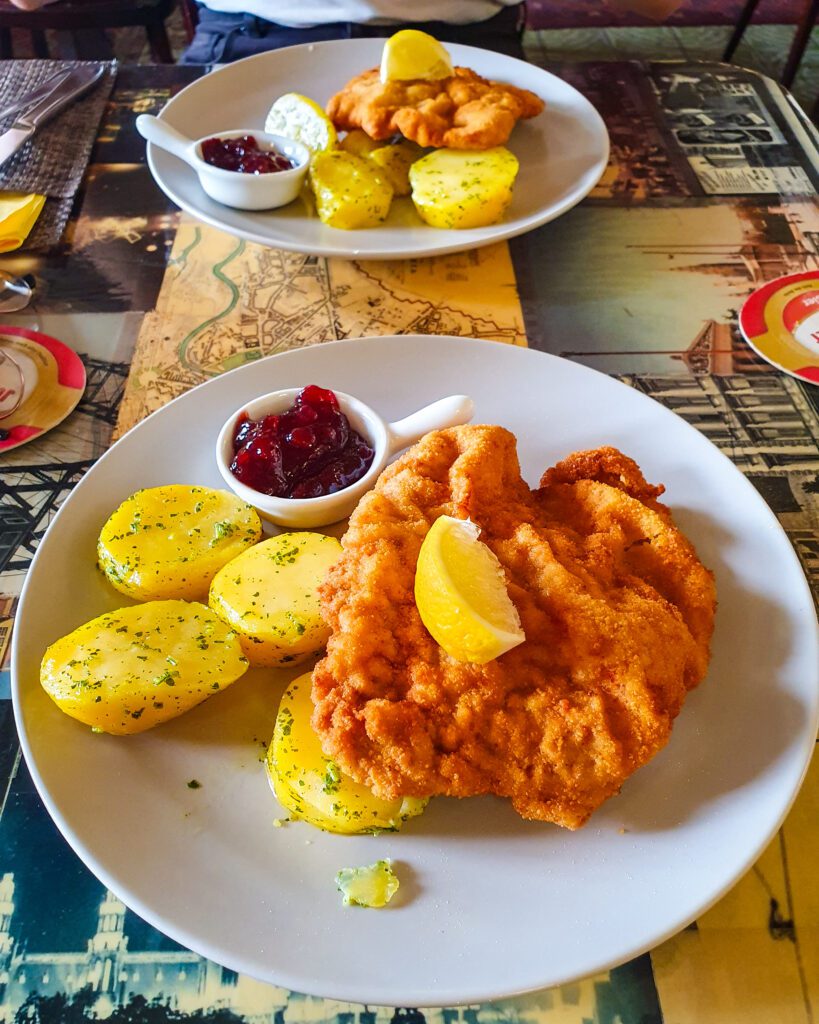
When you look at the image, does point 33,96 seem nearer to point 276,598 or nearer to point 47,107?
point 47,107

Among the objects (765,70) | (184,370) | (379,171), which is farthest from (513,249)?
(765,70)

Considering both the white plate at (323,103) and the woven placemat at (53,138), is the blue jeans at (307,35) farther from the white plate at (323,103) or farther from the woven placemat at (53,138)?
the woven placemat at (53,138)

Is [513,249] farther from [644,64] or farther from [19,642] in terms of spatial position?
[19,642]

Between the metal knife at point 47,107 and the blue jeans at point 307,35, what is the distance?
76 cm

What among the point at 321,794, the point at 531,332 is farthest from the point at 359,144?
the point at 321,794

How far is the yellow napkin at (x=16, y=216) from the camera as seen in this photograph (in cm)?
287

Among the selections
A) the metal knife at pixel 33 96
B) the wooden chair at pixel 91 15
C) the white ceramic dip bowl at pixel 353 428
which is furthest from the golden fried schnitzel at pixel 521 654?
the wooden chair at pixel 91 15

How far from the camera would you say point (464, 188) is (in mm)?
2719

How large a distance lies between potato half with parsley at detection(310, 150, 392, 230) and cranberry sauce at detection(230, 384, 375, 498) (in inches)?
35.8

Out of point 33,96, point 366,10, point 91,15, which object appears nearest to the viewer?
point 33,96

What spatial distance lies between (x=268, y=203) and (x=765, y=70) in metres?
5.86

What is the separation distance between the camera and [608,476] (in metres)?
1.95

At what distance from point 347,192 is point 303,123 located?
0.46 metres

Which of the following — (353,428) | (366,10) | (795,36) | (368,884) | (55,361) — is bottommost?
(55,361)
